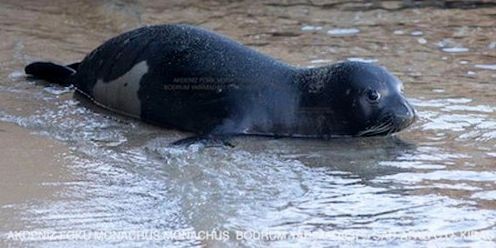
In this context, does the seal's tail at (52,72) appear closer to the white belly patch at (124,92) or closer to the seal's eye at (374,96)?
the white belly patch at (124,92)

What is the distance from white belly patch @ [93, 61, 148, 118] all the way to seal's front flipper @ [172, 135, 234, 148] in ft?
1.95

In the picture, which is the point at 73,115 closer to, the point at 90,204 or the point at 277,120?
the point at 277,120

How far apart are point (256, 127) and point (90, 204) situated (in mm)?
1404

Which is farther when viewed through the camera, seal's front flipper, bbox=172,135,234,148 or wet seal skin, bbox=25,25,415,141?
wet seal skin, bbox=25,25,415,141

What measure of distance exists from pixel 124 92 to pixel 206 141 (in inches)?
32.7

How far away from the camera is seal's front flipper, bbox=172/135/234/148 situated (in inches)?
196

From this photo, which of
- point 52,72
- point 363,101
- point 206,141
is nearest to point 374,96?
point 363,101

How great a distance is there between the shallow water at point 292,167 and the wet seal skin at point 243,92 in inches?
4.3

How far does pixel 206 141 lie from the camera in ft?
16.4

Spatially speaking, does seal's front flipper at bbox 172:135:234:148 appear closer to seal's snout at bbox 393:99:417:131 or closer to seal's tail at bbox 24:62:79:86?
seal's snout at bbox 393:99:417:131

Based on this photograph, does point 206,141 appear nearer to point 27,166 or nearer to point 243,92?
point 243,92

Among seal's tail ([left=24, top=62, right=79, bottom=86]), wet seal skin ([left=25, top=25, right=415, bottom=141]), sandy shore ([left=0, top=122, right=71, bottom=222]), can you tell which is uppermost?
wet seal skin ([left=25, top=25, right=415, bottom=141])

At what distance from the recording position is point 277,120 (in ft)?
17.3

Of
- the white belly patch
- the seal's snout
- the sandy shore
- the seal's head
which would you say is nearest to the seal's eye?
the seal's head
